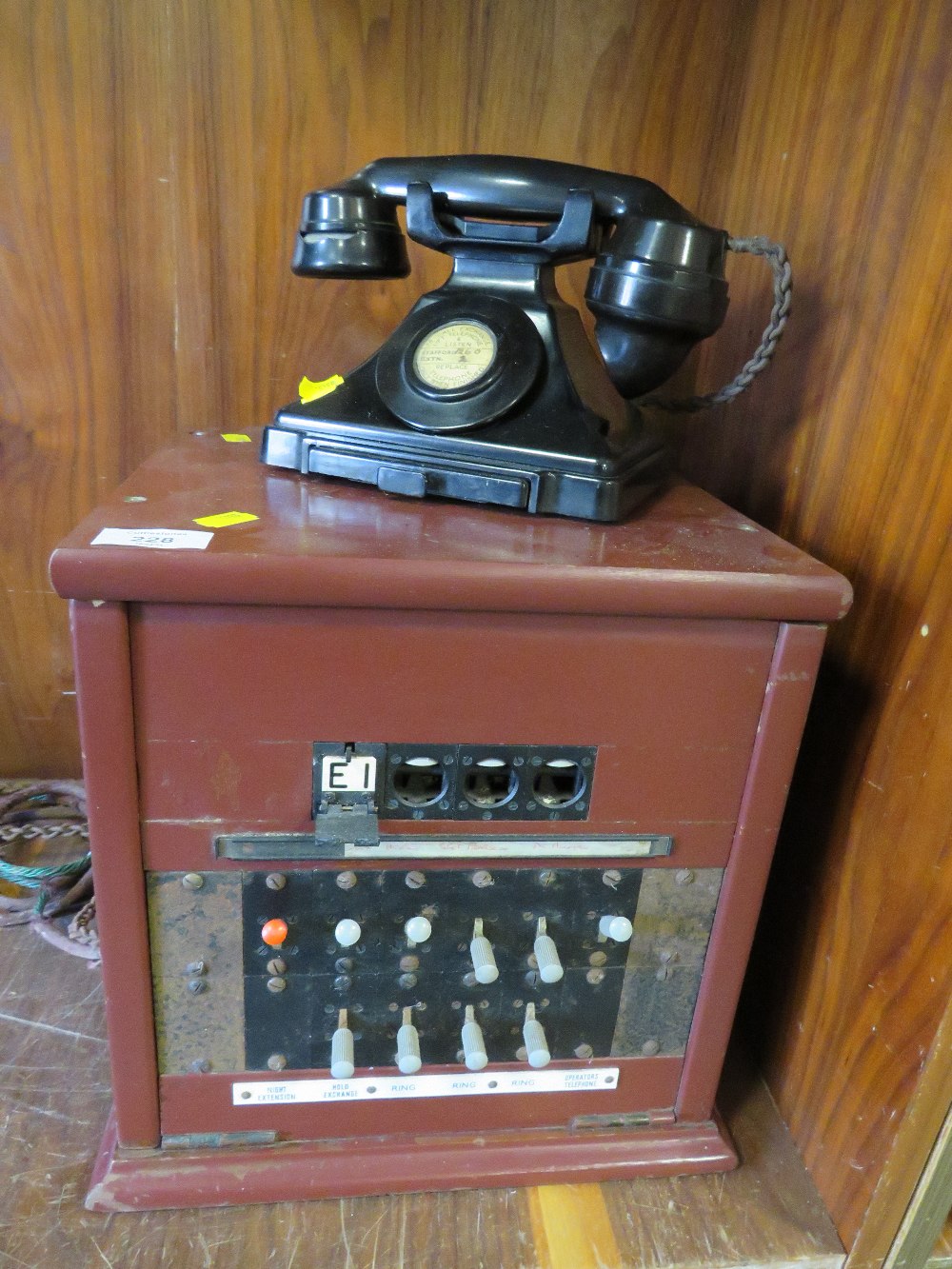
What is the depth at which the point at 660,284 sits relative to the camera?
0.73 metres

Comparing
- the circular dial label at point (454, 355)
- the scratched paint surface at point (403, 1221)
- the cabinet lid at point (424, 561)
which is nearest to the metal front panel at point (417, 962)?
the scratched paint surface at point (403, 1221)

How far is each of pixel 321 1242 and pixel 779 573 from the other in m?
0.64

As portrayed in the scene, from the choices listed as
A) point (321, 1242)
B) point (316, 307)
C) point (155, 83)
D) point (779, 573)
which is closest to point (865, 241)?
point (779, 573)

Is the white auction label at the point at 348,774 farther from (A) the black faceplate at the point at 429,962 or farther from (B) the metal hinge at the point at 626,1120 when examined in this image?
(B) the metal hinge at the point at 626,1120

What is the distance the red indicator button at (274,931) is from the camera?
0.66 meters

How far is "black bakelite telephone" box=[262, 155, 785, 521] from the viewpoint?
0.70 meters

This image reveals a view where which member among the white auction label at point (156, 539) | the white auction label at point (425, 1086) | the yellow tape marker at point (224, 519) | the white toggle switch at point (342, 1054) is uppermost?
the white auction label at point (156, 539)

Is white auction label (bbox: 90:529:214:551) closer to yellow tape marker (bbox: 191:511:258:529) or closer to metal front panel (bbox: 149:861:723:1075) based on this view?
yellow tape marker (bbox: 191:511:258:529)

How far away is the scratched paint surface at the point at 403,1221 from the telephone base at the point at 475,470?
591 millimetres

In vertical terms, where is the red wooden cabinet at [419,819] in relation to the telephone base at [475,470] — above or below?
below

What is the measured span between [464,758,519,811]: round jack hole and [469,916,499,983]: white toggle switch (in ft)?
0.35

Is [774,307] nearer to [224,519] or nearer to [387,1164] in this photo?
[224,519]

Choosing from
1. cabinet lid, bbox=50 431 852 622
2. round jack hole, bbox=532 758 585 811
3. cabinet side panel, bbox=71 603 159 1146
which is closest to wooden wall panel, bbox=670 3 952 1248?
cabinet lid, bbox=50 431 852 622

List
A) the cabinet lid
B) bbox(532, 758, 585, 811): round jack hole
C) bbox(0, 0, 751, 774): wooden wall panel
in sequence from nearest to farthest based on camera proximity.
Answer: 1. the cabinet lid
2. bbox(532, 758, 585, 811): round jack hole
3. bbox(0, 0, 751, 774): wooden wall panel
